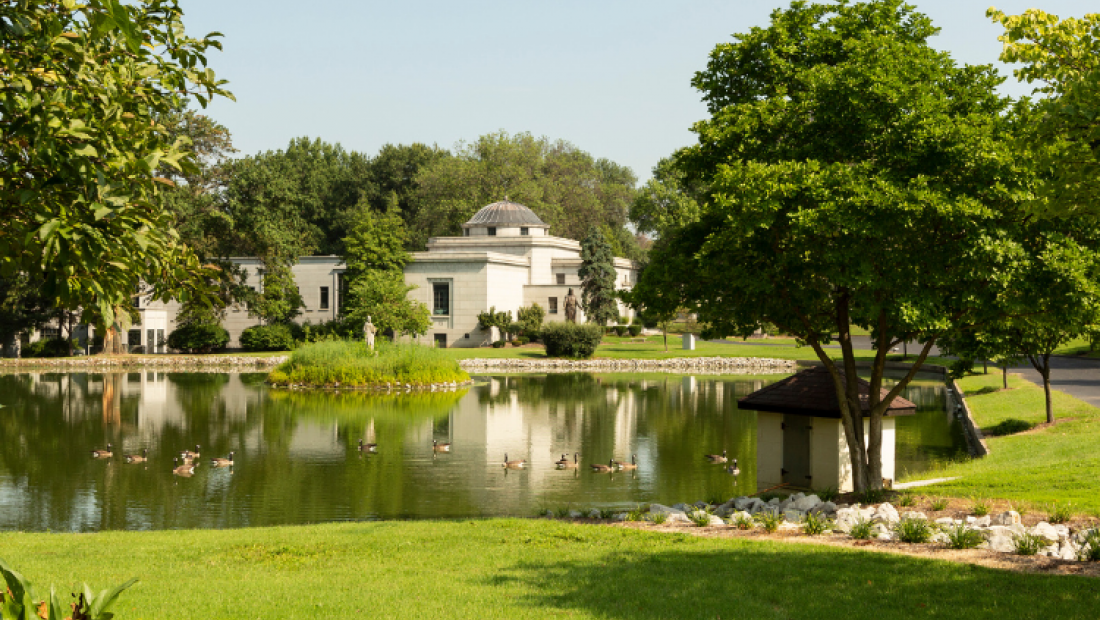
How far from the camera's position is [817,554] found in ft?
35.0

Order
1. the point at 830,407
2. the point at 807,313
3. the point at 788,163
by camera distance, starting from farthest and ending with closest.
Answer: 1. the point at 830,407
2. the point at 807,313
3. the point at 788,163

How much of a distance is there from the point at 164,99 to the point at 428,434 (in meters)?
21.0

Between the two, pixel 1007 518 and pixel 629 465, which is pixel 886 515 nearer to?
pixel 1007 518

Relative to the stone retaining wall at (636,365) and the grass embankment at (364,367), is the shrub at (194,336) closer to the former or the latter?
the stone retaining wall at (636,365)

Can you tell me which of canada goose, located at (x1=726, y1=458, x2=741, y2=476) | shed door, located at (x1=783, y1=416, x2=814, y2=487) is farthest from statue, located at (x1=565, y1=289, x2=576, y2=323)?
shed door, located at (x1=783, y1=416, x2=814, y2=487)

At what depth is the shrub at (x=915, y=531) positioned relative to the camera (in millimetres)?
11508

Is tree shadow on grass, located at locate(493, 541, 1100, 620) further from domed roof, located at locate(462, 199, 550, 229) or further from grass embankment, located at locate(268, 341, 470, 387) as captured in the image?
domed roof, located at locate(462, 199, 550, 229)

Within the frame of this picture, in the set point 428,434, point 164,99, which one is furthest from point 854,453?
point 428,434

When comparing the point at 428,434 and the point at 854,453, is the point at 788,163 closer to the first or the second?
the point at 854,453

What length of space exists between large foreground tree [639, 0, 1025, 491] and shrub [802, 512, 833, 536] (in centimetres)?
298

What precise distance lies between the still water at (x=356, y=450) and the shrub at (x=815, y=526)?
5.09 m

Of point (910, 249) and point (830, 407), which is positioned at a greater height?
point (910, 249)

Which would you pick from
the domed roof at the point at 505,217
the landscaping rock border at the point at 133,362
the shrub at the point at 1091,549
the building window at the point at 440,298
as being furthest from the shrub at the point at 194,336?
the shrub at the point at 1091,549

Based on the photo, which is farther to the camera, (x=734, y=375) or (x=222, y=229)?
(x=222, y=229)
